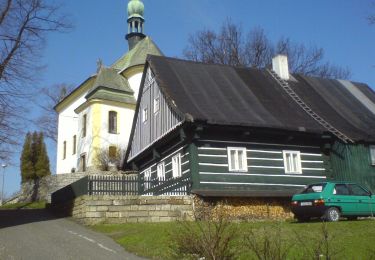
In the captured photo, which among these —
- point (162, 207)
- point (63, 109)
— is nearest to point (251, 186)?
point (162, 207)

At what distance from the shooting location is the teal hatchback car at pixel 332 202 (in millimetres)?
16016

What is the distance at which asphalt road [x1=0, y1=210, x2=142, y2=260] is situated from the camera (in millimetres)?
11820

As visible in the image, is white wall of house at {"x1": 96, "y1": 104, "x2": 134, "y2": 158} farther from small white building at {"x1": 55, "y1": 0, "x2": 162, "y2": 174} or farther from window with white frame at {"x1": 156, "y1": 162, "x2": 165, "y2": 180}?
window with white frame at {"x1": 156, "y1": 162, "x2": 165, "y2": 180}

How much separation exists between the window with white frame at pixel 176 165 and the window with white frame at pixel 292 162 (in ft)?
15.9

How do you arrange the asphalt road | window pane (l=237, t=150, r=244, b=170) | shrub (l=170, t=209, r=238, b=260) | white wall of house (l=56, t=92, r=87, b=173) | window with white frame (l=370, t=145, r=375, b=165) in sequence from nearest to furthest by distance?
1. shrub (l=170, t=209, r=238, b=260)
2. the asphalt road
3. window pane (l=237, t=150, r=244, b=170)
4. window with white frame (l=370, t=145, r=375, b=165)
5. white wall of house (l=56, t=92, r=87, b=173)

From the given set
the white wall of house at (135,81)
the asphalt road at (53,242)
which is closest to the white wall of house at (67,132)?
the white wall of house at (135,81)

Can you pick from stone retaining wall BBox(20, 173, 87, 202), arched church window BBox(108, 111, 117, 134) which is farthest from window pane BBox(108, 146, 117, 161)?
stone retaining wall BBox(20, 173, 87, 202)

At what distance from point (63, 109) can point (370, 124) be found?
34.9 metres

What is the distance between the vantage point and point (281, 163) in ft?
72.7

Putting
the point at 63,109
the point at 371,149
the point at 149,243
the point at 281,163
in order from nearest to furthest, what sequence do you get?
1. the point at 149,243
2. the point at 281,163
3. the point at 371,149
4. the point at 63,109

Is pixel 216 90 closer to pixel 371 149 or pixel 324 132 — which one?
pixel 324 132

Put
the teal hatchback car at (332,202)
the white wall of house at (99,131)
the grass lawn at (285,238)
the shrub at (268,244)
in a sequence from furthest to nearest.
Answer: the white wall of house at (99,131), the teal hatchback car at (332,202), the grass lawn at (285,238), the shrub at (268,244)

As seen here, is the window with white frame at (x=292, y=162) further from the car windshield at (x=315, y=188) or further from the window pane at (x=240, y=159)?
the car windshield at (x=315, y=188)

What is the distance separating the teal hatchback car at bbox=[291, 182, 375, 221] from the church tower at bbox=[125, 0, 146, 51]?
135 feet
